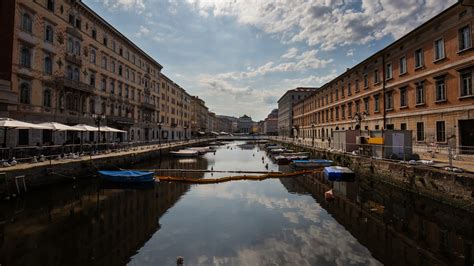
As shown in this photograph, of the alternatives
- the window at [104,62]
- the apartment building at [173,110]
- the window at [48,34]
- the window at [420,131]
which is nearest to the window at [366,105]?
the window at [420,131]

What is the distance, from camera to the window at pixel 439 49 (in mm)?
22000

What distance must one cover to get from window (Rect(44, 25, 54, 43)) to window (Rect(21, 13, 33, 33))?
1913 millimetres

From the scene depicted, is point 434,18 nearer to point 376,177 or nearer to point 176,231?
point 376,177

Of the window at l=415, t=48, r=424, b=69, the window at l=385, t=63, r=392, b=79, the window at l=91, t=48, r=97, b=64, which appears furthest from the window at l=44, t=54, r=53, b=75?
the window at l=385, t=63, r=392, b=79

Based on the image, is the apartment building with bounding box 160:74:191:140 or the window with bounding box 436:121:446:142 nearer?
the window with bounding box 436:121:446:142

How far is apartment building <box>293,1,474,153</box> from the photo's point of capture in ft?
64.8

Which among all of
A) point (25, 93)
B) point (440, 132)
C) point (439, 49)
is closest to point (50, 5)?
point (25, 93)

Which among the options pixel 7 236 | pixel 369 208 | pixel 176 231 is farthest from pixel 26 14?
pixel 369 208

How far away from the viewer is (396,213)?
13750 mm

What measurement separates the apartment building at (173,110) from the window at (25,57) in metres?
33.9

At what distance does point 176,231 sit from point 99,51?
3781cm

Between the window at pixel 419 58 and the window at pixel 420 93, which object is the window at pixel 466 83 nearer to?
the window at pixel 420 93

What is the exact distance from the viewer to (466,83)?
1966 cm

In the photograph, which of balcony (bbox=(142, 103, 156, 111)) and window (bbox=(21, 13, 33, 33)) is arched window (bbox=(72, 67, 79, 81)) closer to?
window (bbox=(21, 13, 33, 33))
